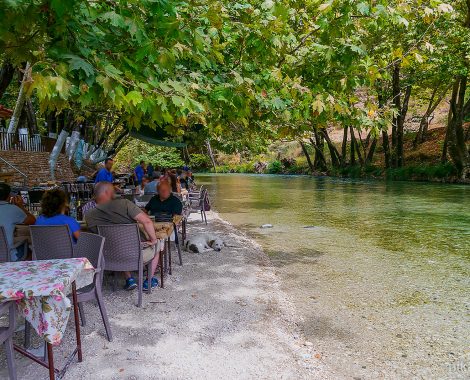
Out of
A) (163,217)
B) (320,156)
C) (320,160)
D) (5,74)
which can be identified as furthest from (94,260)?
(320,160)

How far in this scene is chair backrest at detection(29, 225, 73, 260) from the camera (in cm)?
410

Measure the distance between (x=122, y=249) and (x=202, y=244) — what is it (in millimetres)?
3328

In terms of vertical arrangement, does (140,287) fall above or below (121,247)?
below

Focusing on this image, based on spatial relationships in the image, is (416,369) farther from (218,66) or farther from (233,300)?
(218,66)

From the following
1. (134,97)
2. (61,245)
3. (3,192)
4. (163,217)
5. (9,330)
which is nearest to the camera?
(9,330)

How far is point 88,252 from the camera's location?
3904 millimetres

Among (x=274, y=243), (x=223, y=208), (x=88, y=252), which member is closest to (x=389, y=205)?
(x=223, y=208)

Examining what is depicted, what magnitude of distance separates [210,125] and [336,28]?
230 centimetres

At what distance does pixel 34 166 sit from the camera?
1925cm

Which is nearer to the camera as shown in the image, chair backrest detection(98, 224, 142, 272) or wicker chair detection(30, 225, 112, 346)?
wicker chair detection(30, 225, 112, 346)

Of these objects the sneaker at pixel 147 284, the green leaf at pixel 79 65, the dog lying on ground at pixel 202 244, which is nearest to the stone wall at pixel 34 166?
the dog lying on ground at pixel 202 244

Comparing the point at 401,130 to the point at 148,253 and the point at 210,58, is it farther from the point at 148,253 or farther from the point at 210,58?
the point at 148,253

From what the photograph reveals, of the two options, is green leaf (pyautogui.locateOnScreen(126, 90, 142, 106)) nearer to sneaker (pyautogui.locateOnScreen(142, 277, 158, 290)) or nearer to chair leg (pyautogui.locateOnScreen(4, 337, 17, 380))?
chair leg (pyautogui.locateOnScreen(4, 337, 17, 380))

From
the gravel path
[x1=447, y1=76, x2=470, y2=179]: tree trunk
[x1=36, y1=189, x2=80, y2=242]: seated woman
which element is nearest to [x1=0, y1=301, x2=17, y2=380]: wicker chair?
the gravel path
